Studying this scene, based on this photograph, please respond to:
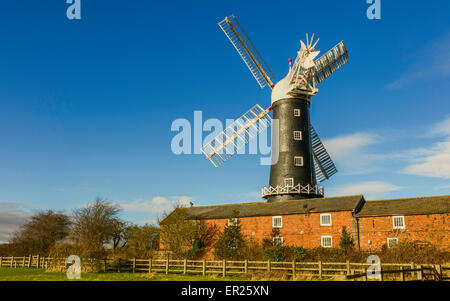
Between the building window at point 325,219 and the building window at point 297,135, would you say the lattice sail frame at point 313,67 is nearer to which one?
the building window at point 297,135

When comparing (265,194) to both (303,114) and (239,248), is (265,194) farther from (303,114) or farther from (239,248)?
(303,114)

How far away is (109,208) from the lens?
136ft

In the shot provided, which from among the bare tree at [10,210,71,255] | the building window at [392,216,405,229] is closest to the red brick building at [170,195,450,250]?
the building window at [392,216,405,229]

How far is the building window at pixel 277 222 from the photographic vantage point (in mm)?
33306

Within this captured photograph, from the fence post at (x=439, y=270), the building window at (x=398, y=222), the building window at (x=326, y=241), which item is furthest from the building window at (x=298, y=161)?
the fence post at (x=439, y=270)

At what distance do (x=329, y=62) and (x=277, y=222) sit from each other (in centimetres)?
1698

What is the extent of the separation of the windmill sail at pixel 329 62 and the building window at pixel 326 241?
581 inches

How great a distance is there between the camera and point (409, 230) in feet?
92.5

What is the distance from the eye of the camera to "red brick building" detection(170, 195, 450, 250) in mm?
27766

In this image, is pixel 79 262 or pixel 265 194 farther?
pixel 265 194

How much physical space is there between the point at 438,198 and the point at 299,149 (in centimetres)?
1190

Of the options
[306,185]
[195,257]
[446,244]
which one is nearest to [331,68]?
[306,185]

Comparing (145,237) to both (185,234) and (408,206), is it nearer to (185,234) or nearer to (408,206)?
(185,234)

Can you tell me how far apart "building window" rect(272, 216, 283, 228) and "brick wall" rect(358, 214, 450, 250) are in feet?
22.0
